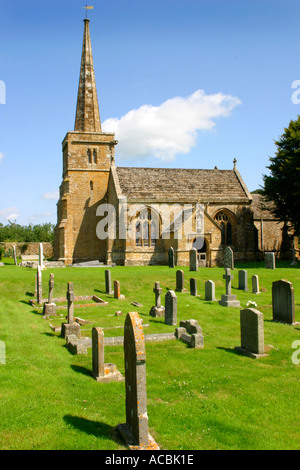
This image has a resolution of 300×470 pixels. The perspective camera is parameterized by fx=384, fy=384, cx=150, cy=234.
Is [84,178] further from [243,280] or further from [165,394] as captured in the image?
[165,394]

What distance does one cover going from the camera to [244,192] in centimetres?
3638

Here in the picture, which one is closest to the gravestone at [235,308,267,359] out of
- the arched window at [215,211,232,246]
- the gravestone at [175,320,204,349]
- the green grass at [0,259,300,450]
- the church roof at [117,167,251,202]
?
the green grass at [0,259,300,450]

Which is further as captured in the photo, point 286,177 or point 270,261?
point 286,177

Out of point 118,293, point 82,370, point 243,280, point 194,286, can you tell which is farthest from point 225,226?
point 82,370

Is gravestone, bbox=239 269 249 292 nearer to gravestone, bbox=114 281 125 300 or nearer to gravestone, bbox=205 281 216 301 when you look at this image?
gravestone, bbox=205 281 216 301

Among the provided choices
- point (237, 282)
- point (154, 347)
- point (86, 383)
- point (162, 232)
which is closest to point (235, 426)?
point (86, 383)

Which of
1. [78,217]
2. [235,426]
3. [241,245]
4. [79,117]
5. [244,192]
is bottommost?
[235,426]

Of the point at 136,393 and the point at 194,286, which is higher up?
the point at 136,393

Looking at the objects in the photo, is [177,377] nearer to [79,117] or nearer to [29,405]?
[29,405]

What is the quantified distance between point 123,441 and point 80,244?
30729mm

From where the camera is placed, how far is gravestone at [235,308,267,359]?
9062 millimetres

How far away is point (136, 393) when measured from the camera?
506cm

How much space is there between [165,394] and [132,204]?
26.7 meters
